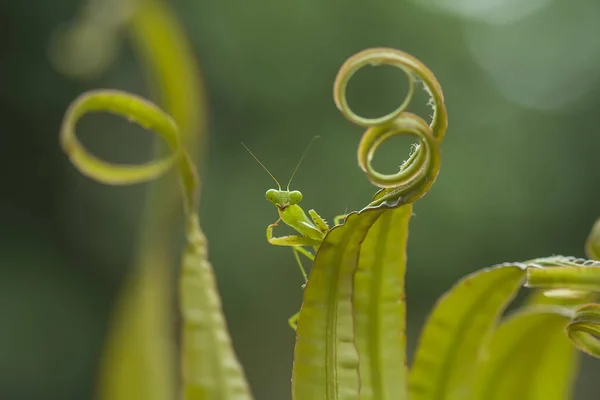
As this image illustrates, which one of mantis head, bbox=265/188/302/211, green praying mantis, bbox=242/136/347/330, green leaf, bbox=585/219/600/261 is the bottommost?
green leaf, bbox=585/219/600/261

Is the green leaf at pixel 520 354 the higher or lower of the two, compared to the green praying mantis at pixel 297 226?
lower

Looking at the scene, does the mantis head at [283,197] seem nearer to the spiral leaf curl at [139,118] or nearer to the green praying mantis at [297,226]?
the green praying mantis at [297,226]

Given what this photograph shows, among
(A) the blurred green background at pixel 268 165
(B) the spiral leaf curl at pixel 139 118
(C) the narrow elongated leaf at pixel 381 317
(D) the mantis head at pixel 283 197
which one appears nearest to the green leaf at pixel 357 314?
(C) the narrow elongated leaf at pixel 381 317

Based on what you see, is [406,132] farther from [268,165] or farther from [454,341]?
[268,165]

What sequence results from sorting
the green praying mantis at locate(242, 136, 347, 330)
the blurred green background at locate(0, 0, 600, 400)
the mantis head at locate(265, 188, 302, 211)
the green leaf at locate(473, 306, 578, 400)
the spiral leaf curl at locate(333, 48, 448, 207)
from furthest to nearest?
the blurred green background at locate(0, 0, 600, 400) → the mantis head at locate(265, 188, 302, 211) → the green praying mantis at locate(242, 136, 347, 330) → the green leaf at locate(473, 306, 578, 400) → the spiral leaf curl at locate(333, 48, 448, 207)

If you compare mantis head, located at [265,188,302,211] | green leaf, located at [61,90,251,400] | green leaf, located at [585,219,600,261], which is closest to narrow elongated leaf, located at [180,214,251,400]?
green leaf, located at [61,90,251,400]

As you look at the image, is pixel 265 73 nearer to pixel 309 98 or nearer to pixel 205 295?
pixel 309 98

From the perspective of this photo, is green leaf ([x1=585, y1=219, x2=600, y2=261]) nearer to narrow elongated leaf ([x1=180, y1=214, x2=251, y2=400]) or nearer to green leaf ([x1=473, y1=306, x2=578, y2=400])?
green leaf ([x1=473, y1=306, x2=578, y2=400])

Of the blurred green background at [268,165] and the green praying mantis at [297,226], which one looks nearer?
the green praying mantis at [297,226]
